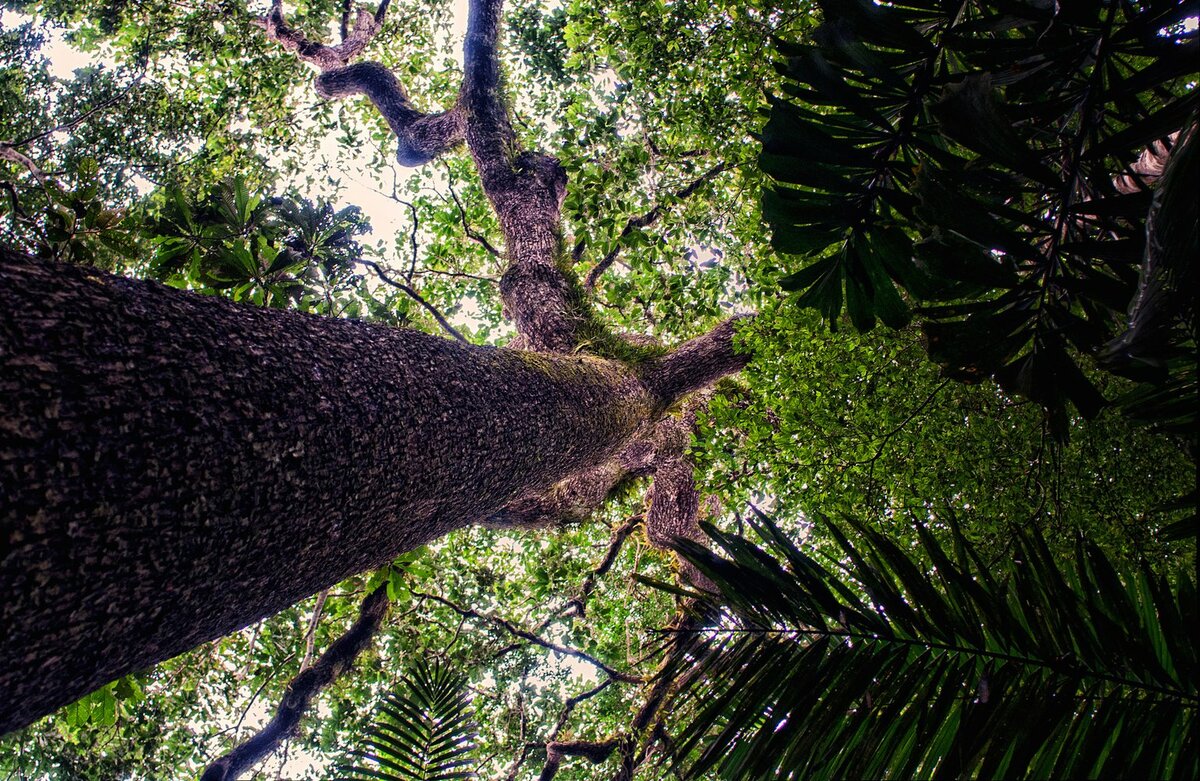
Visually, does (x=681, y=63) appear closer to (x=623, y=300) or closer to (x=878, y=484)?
(x=623, y=300)

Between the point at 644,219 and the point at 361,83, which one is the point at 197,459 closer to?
the point at 644,219

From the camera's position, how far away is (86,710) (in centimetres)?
314

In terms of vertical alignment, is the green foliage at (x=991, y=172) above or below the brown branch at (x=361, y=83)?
below

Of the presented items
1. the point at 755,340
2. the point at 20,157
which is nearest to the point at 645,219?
the point at 755,340

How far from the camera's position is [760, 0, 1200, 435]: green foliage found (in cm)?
135

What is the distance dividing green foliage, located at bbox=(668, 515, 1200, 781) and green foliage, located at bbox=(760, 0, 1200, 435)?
525 millimetres

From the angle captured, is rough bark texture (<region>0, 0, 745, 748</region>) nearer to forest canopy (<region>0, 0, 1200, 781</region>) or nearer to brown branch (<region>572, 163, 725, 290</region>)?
forest canopy (<region>0, 0, 1200, 781</region>)

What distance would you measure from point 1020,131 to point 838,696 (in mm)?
1710

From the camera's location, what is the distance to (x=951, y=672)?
121cm

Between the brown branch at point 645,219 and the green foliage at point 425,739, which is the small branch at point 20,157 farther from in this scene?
the brown branch at point 645,219

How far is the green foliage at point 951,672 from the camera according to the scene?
108 cm

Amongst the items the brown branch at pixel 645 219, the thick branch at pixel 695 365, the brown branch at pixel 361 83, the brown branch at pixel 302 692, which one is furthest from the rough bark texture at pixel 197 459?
the brown branch at pixel 361 83

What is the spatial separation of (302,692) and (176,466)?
11.9ft

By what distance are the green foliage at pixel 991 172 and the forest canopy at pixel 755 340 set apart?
0.01 metres
